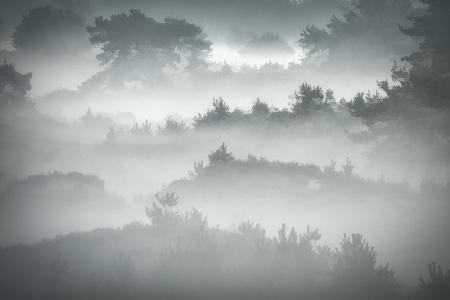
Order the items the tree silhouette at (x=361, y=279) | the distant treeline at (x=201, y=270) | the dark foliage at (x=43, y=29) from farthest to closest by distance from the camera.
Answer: the dark foliage at (x=43, y=29) → the distant treeline at (x=201, y=270) → the tree silhouette at (x=361, y=279)

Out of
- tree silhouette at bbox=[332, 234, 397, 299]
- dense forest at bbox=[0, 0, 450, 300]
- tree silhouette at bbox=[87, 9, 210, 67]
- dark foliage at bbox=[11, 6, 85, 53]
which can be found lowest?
tree silhouette at bbox=[332, 234, 397, 299]

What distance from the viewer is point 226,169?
17547 millimetres

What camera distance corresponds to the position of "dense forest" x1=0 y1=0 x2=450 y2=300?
11.1 metres

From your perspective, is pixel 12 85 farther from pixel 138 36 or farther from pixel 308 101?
pixel 308 101

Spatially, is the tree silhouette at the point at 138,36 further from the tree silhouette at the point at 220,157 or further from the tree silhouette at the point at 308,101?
the tree silhouette at the point at 220,157

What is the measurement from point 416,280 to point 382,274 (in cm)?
194

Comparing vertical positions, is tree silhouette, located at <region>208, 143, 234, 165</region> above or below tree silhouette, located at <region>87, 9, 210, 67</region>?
below

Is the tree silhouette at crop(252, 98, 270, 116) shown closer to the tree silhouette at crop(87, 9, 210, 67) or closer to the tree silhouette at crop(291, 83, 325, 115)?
the tree silhouette at crop(291, 83, 325, 115)

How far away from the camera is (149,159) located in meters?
24.2

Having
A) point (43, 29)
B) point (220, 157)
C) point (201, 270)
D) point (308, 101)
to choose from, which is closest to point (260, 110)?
point (308, 101)

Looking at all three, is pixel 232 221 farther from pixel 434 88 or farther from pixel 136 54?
pixel 136 54

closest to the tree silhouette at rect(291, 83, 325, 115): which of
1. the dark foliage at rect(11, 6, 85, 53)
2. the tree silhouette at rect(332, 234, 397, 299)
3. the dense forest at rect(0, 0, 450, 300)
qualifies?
the dense forest at rect(0, 0, 450, 300)

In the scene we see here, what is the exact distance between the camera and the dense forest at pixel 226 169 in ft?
36.5

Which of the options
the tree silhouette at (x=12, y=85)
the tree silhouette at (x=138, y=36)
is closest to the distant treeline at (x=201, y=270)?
the tree silhouette at (x=12, y=85)
